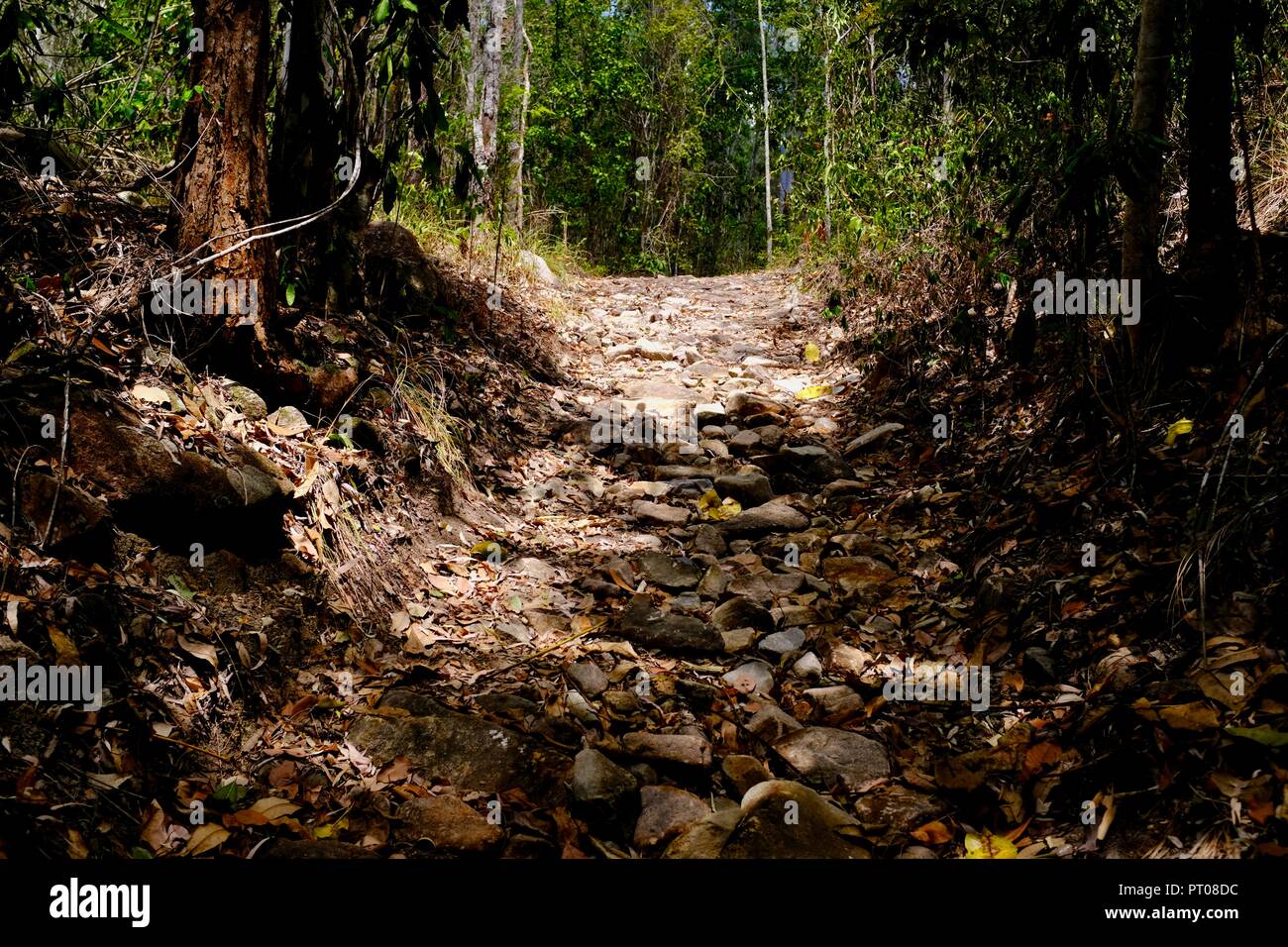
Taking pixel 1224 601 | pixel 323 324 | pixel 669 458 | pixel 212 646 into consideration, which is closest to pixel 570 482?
pixel 669 458

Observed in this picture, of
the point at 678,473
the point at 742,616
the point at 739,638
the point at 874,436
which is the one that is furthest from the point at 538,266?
the point at 739,638

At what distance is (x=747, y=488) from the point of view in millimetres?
5078

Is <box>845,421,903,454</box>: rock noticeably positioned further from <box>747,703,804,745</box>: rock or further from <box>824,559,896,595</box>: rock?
<box>747,703,804,745</box>: rock

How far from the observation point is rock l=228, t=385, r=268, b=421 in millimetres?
3521

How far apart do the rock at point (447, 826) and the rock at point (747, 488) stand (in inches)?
116

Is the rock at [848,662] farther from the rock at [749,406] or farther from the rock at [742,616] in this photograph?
the rock at [749,406]

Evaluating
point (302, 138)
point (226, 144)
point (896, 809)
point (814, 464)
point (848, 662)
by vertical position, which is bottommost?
point (896, 809)

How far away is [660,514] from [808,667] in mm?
1695

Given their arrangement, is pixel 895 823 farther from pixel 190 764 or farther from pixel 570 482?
pixel 570 482

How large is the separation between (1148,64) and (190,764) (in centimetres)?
440

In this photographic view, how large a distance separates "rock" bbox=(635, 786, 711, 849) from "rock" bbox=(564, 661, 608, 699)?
59 centimetres

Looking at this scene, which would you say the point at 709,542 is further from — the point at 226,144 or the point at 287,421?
the point at 226,144

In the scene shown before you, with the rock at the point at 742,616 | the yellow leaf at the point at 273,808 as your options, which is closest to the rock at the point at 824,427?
the rock at the point at 742,616

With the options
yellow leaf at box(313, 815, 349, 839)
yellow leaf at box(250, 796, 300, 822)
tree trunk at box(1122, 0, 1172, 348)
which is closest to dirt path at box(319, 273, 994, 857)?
yellow leaf at box(313, 815, 349, 839)
